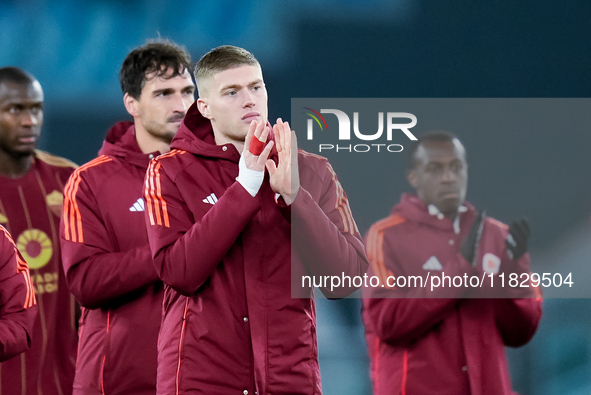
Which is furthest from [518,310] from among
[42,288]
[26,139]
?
[26,139]

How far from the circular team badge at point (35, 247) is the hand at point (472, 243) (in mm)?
1597

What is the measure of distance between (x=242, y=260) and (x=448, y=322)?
32.7 inches

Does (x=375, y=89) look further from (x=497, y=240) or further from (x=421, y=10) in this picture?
(x=497, y=240)

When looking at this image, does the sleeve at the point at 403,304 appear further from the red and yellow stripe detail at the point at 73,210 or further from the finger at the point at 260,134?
the red and yellow stripe detail at the point at 73,210

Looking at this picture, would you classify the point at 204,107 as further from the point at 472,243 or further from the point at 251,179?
the point at 472,243

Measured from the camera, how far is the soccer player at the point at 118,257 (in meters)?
2.61

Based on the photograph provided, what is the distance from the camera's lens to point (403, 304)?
2.56 m

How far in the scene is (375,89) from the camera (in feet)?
12.1

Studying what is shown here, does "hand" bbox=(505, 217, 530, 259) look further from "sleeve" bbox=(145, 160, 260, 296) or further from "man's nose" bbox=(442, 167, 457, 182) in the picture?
"sleeve" bbox=(145, 160, 260, 296)

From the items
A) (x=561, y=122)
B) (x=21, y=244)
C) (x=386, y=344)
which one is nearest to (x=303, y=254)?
(x=386, y=344)

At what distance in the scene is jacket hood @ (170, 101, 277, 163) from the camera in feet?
7.12

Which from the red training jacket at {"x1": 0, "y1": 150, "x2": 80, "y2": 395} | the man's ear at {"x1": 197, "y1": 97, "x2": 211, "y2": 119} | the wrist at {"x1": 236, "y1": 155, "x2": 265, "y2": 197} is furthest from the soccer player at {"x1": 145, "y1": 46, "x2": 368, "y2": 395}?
the red training jacket at {"x1": 0, "y1": 150, "x2": 80, "y2": 395}

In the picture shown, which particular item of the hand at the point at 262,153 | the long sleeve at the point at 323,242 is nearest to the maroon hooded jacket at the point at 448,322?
the long sleeve at the point at 323,242

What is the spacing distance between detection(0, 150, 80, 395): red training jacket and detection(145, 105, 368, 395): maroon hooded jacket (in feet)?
4.13
